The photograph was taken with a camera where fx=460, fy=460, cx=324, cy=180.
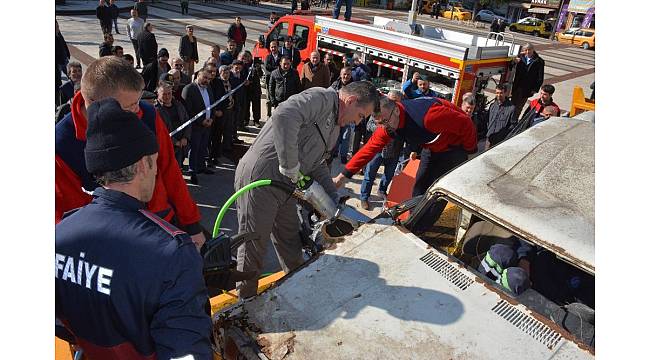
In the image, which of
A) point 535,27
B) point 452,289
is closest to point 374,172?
point 452,289

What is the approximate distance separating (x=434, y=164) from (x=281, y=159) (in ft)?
7.09

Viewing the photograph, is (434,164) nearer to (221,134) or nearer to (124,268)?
(221,134)

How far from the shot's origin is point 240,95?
7590mm

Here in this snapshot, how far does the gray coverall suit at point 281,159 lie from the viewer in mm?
3205

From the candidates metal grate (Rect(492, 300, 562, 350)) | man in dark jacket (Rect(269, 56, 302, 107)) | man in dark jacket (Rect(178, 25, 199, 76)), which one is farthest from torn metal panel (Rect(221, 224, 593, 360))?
man in dark jacket (Rect(178, 25, 199, 76))

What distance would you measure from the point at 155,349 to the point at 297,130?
75.1 inches

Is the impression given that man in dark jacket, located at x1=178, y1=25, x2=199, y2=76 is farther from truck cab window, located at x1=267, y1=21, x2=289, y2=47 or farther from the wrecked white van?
the wrecked white van

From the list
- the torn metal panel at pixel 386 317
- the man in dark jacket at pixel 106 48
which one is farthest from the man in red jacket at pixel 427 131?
the man in dark jacket at pixel 106 48

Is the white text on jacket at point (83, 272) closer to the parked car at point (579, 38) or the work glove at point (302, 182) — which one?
the work glove at point (302, 182)

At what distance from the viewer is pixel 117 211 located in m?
1.56

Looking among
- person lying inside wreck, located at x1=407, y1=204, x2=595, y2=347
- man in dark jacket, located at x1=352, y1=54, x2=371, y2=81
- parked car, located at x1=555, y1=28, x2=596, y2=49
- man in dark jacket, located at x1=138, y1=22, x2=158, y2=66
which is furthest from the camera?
parked car, located at x1=555, y1=28, x2=596, y2=49

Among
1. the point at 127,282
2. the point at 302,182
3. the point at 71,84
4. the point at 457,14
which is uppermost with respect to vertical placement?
the point at 457,14

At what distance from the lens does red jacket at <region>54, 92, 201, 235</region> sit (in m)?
2.50

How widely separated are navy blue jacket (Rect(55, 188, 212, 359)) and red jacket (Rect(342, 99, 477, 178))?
295 centimetres
